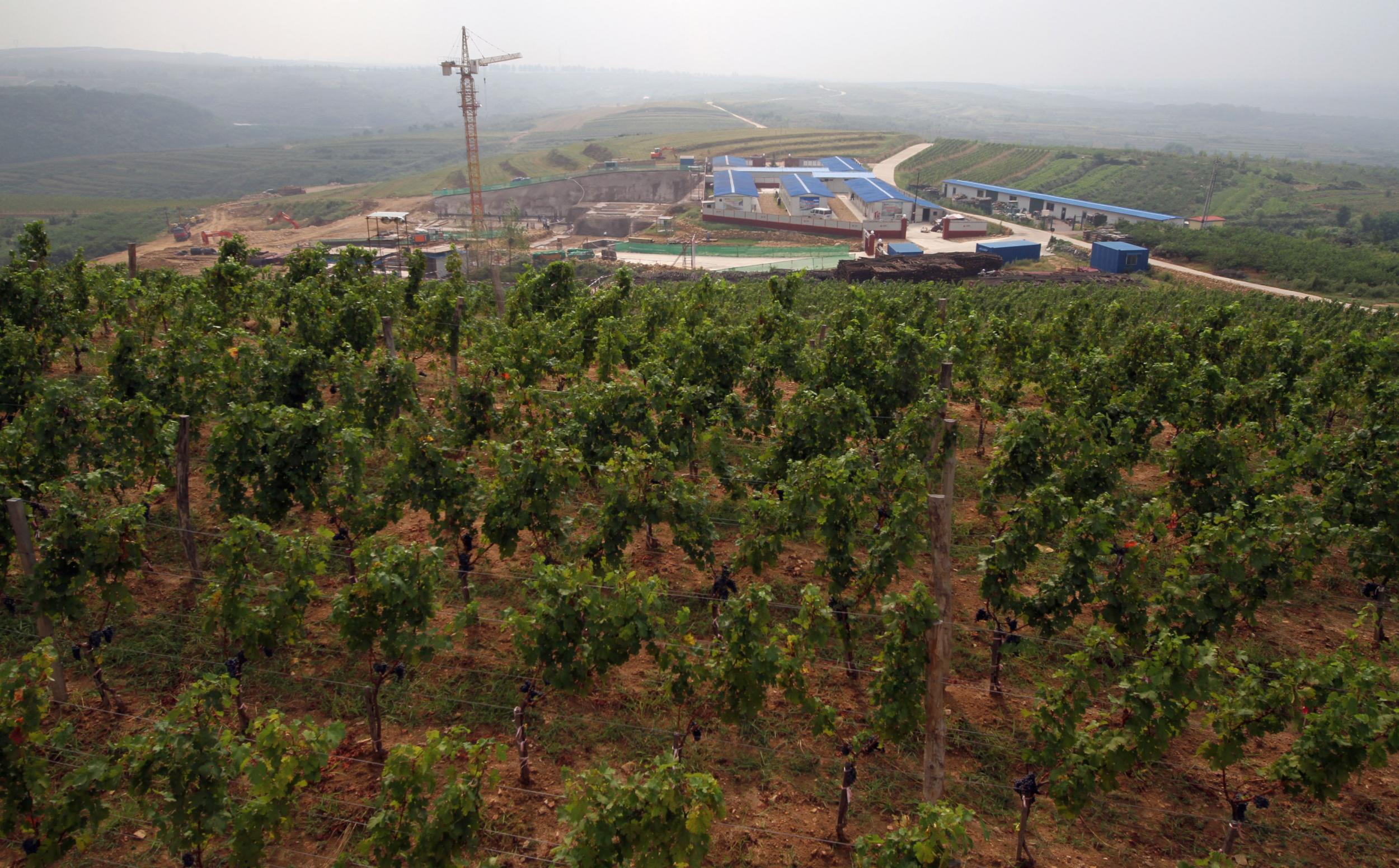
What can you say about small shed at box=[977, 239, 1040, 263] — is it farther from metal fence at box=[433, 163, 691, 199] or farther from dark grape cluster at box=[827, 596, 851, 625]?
dark grape cluster at box=[827, 596, 851, 625]

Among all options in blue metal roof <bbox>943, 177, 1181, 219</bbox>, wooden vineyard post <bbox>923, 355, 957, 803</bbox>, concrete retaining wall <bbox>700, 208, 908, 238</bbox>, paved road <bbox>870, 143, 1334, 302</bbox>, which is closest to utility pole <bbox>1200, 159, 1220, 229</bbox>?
blue metal roof <bbox>943, 177, 1181, 219</bbox>

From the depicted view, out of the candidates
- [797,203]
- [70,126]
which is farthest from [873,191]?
[70,126]

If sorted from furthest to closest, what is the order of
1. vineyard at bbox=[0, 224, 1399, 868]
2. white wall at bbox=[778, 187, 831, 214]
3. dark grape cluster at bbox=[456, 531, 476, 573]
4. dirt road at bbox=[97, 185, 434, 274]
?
1. white wall at bbox=[778, 187, 831, 214]
2. dirt road at bbox=[97, 185, 434, 274]
3. dark grape cluster at bbox=[456, 531, 476, 573]
4. vineyard at bbox=[0, 224, 1399, 868]

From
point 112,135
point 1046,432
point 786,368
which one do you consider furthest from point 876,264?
point 112,135

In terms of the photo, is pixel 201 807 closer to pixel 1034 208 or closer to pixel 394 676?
pixel 394 676

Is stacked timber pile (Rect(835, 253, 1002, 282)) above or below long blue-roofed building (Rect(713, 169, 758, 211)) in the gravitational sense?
below

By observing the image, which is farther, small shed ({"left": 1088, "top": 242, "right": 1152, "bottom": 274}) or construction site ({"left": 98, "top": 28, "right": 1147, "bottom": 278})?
construction site ({"left": 98, "top": 28, "right": 1147, "bottom": 278})

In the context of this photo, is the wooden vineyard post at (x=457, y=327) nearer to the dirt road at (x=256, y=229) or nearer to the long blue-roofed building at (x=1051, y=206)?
the dirt road at (x=256, y=229)
